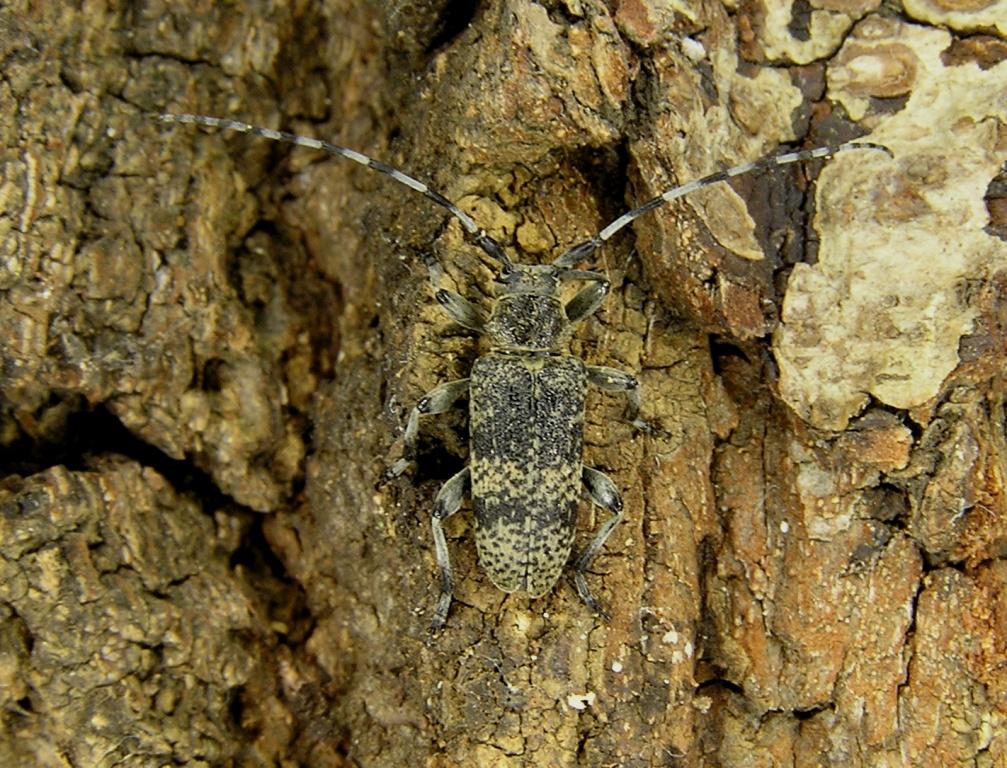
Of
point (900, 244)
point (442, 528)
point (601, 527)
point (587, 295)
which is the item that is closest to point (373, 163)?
point (587, 295)

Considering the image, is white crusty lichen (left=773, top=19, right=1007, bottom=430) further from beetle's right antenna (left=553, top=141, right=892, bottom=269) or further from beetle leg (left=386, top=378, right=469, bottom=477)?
beetle leg (left=386, top=378, right=469, bottom=477)

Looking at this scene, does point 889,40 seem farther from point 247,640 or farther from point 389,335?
point 247,640

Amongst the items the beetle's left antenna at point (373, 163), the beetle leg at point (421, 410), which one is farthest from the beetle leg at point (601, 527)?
the beetle's left antenna at point (373, 163)

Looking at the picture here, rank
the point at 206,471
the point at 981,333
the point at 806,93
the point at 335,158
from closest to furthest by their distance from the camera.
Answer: the point at 981,333, the point at 806,93, the point at 206,471, the point at 335,158

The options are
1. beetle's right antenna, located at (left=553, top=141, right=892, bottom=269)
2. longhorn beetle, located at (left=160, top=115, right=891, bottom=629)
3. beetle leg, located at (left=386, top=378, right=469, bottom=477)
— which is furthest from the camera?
beetle leg, located at (left=386, top=378, right=469, bottom=477)

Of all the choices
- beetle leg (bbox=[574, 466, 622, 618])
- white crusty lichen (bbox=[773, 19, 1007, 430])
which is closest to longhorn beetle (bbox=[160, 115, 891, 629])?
beetle leg (bbox=[574, 466, 622, 618])

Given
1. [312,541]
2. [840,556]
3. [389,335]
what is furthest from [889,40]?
[312,541]
